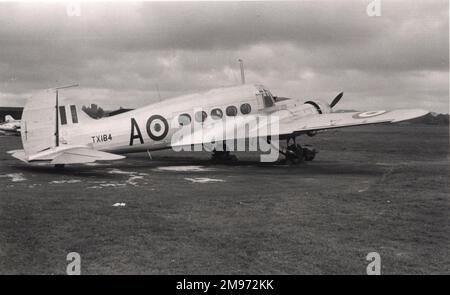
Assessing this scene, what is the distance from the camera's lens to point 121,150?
15.0 meters

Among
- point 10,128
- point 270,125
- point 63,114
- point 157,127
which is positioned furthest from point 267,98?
point 10,128

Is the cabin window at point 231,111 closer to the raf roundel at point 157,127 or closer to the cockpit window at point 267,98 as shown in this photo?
the cockpit window at point 267,98

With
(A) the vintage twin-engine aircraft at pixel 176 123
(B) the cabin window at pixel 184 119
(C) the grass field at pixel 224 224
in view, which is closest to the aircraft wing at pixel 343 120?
(A) the vintage twin-engine aircraft at pixel 176 123

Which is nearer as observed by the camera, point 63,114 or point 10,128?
point 63,114

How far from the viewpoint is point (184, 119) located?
52.9 ft

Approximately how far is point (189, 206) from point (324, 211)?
251 centimetres

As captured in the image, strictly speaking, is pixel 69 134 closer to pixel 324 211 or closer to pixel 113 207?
pixel 113 207

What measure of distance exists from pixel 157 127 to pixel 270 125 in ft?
13.4

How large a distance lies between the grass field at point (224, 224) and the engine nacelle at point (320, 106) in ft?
18.8

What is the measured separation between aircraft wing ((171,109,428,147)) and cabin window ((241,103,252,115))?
22cm

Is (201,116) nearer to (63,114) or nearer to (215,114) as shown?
(215,114)

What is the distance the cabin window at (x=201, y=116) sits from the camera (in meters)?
16.4

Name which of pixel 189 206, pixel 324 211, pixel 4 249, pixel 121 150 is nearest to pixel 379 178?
pixel 324 211
